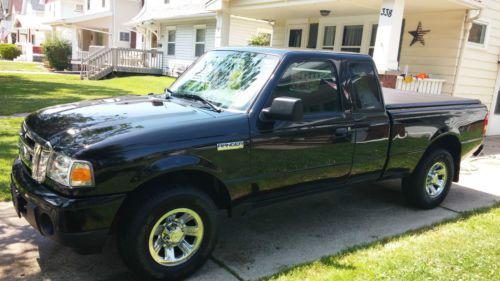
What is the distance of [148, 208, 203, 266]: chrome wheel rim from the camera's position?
335 centimetres

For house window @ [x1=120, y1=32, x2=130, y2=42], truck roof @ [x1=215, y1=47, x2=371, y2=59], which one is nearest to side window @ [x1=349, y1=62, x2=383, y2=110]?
truck roof @ [x1=215, y1=47, x2=371, y2=59]

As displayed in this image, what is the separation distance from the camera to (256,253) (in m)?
4.12

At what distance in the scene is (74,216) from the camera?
116 inches

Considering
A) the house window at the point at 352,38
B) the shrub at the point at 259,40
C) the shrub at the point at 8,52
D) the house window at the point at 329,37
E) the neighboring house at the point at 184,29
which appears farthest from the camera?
the shrub at the point at 8,52

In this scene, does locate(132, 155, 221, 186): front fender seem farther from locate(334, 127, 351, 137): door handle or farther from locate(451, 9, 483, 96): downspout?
locate(451, 9, 483, 96): downspout

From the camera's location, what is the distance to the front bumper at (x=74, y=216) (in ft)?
9.72

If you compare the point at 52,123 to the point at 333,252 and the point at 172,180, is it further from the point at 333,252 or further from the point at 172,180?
the point at 333,252

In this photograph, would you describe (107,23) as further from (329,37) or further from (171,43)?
(329,37)

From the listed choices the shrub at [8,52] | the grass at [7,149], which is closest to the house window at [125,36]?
the shrub at [8,52]

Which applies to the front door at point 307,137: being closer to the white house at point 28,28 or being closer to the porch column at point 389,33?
the porch column at point 389,33

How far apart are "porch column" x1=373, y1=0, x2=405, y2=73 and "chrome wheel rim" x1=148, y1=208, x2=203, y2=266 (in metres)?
6.82

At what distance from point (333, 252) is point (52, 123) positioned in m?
2.81

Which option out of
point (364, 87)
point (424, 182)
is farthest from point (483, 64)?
point (364, 87)

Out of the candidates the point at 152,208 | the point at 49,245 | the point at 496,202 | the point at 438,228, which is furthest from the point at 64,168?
the point at 496,202
